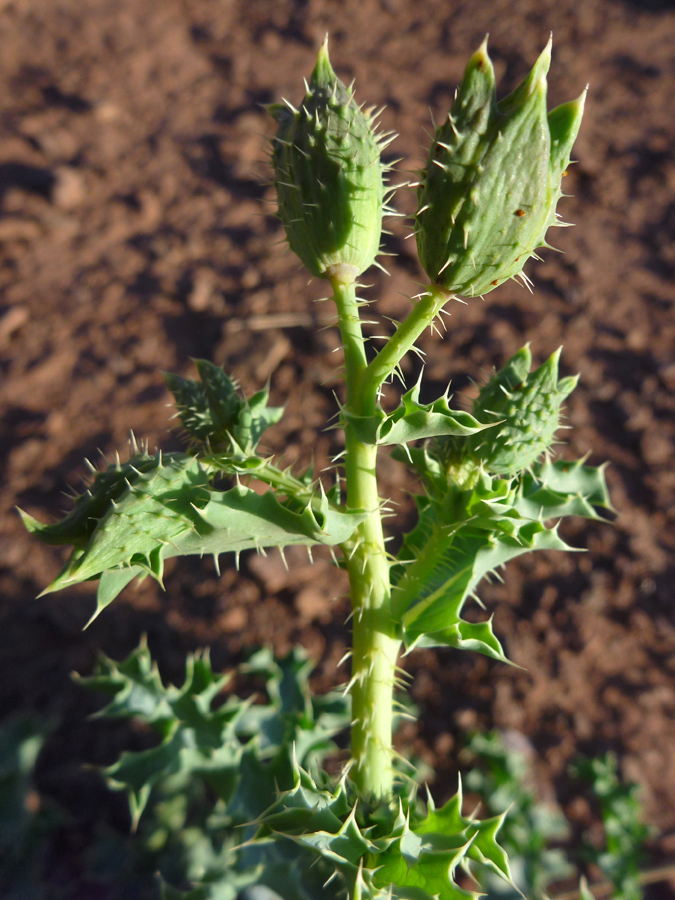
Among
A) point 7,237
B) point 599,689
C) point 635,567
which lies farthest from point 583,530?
point 7,237

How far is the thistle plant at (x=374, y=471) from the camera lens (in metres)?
1.00

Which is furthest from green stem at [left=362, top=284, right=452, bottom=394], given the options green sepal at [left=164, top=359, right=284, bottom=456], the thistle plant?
green sepal at [left=164, top=359, right=284, bottom=456]

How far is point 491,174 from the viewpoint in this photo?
3.18 feet

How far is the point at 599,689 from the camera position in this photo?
2.63 meters

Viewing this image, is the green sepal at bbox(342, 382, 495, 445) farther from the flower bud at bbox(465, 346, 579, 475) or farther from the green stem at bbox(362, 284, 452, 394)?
the flower bud at bbox(465, 346, 579, 475)

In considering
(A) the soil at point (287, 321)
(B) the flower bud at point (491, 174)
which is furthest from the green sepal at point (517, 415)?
(A) the soil at point (287, 321)

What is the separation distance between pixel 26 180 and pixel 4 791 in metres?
3.05

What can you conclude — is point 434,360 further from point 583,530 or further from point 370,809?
point 370,809

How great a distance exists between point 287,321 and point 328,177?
2315 millimetres

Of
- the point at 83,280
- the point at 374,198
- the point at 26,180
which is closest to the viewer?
the point at 374,198

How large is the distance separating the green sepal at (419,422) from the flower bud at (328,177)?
10.6 inches

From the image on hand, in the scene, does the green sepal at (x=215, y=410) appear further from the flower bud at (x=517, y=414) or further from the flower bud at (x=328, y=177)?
the flower bud at (x=517, y=414)

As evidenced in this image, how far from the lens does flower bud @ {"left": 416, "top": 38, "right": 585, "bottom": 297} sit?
0.95 metres

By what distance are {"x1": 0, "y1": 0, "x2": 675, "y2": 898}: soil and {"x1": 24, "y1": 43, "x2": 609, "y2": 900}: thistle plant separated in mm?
1046
